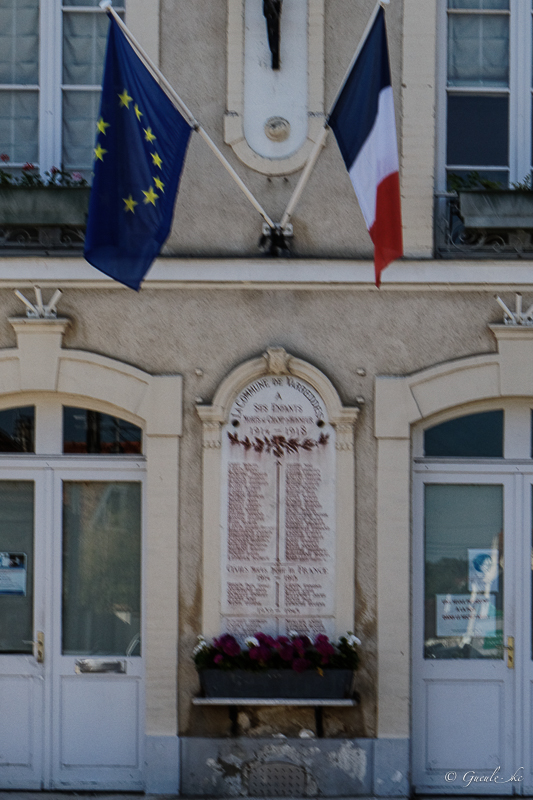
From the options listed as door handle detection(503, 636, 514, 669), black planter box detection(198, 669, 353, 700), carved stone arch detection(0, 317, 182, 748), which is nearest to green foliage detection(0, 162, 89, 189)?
carved stone arch detection(0, 317, 182, 748)

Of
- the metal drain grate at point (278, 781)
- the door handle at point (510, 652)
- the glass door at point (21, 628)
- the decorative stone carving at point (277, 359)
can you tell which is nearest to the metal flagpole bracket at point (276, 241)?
the decorative stone carving at point (277, 359)

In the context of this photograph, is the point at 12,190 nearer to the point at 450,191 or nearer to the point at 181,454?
the point at 181,454

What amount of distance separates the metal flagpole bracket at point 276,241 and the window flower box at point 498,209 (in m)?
1.20

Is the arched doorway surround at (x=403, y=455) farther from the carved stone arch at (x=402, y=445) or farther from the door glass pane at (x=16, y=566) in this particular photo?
the door glass pane at (x=16, y=566)

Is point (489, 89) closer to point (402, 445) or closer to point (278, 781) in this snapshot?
point (402, 445)

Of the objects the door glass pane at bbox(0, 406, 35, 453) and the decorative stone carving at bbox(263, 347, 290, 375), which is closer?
the decorative stone carving at bbox(263, 347, 290, 375)

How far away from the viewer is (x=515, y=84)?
21.6 ft

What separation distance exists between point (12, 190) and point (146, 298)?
115 centimetres

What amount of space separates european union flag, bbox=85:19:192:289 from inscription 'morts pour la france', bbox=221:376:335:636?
4.57 feet

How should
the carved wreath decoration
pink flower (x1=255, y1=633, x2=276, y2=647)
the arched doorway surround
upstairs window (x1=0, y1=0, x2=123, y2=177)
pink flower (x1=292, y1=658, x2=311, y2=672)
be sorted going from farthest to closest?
upstairs window (x1=0, y1=0, x2=123, y2=177) → the carved wreath decoration → the arched doorway surround → pink flower (x1=255, y1=633, x2=276, y2=647) → pink flower (x1=292, y1=658, x2=311, y2=672)

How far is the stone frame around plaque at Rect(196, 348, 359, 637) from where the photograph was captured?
611cm

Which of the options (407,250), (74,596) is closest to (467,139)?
(407,250)

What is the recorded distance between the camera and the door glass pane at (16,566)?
21.0 ft

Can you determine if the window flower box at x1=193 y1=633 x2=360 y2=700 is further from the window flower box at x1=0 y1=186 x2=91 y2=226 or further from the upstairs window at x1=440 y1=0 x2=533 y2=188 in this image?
the upstairs window at x1=440 y1=0 x2=533 y2=188
